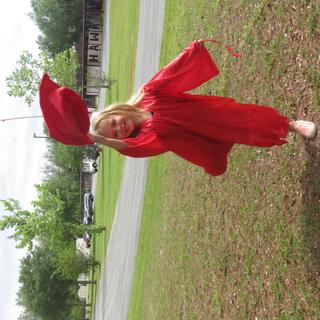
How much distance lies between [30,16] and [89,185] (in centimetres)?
2359

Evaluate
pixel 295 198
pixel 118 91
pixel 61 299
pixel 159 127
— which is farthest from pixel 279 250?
pixel 61 299

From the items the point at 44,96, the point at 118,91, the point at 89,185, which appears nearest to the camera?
the point at 44,96

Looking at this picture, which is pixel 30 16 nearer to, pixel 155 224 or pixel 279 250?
pixel 155 224

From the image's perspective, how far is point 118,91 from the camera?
2475 cm

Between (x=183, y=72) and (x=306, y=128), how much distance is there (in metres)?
1.50

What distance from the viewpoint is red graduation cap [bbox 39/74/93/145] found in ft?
15.4

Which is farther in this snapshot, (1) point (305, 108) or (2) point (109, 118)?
(1) point (305, 108)

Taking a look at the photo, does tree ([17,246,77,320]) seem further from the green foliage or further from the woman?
the woman

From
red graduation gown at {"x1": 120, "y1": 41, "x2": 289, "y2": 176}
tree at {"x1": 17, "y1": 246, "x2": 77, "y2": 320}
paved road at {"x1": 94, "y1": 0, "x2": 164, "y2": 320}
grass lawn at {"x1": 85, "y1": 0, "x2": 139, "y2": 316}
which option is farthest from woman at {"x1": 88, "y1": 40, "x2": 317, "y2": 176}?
tree at {"x1": 17, "y1": 246, "x2": 77, "y2": 320}

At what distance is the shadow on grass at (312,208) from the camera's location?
4.78 meters

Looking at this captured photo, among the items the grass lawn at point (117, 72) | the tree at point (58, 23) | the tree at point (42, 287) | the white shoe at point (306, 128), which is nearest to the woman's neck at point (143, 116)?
the white shoe at point (306, 128)

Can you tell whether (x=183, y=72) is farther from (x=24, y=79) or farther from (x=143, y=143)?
(x=24, y=79)

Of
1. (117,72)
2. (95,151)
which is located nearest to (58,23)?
(95,151)

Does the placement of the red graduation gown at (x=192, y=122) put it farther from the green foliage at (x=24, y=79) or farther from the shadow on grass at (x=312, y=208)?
the green foliage at (x=24, y=79)
